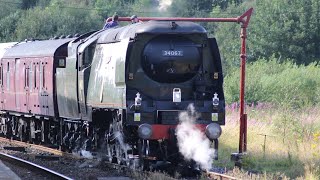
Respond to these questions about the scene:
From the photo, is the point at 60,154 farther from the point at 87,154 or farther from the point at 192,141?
the point at 192,141

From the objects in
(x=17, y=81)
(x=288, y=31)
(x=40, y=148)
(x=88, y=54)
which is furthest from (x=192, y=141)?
(x=288, y=31)

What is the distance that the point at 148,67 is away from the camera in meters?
15.1

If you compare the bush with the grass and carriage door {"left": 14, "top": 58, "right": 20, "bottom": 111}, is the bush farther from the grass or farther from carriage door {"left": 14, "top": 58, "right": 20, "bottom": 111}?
carriage door {"left": 14, "top": 58, "right": 20, "bottom": 111}

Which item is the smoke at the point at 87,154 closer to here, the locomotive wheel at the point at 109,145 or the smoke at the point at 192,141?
the locomotive wheel at the point at 109,145

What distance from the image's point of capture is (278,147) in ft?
62.9

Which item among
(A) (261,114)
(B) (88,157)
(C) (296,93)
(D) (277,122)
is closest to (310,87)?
(C) (296,93)

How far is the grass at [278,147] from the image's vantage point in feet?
50.3

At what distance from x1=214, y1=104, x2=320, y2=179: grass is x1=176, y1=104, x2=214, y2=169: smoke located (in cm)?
70

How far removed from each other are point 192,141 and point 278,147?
4930 mm

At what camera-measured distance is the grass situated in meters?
15.3

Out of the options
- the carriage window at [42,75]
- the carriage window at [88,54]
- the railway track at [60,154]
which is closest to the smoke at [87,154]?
the railway track at [60,154]

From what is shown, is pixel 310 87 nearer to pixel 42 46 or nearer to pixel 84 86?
pixel 42 46

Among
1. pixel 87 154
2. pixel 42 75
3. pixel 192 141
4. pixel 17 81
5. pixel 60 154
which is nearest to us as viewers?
pixel 192 141

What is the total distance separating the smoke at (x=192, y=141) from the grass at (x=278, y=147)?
0.70 metres
